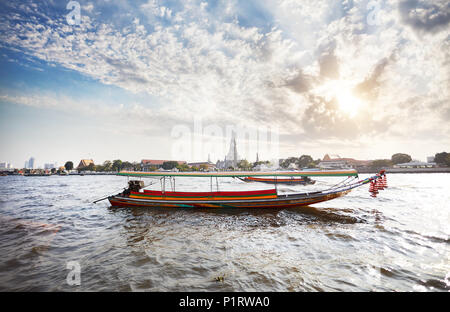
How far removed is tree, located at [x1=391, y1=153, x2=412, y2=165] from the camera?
115669 mm

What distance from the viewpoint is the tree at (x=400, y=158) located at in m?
116

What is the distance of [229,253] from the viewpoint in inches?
341

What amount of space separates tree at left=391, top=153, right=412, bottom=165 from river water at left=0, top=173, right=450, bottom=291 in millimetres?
137353

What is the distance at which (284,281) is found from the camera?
251 inches

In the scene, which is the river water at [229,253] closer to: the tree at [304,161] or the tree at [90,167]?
the tree at [304,161]

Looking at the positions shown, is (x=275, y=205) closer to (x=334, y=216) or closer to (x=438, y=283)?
(x=334, y=216)

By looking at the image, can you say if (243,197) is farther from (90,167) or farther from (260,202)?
(90,167)

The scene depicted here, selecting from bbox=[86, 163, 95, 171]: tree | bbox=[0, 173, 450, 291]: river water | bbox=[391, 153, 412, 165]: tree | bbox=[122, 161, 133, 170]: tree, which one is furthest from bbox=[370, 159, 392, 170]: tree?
bbox=[86, 163, 95, 171]: tree

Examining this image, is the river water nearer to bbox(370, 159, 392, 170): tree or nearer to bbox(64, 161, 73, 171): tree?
bbox(370, 159, 392, 170): tree

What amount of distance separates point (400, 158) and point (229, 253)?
154466 millimetres

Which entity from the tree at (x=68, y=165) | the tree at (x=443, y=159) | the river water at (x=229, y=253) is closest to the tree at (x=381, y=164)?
the tree at (x=443, y=159)

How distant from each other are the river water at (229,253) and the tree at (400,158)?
137353mm

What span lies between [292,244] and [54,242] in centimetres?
1311
